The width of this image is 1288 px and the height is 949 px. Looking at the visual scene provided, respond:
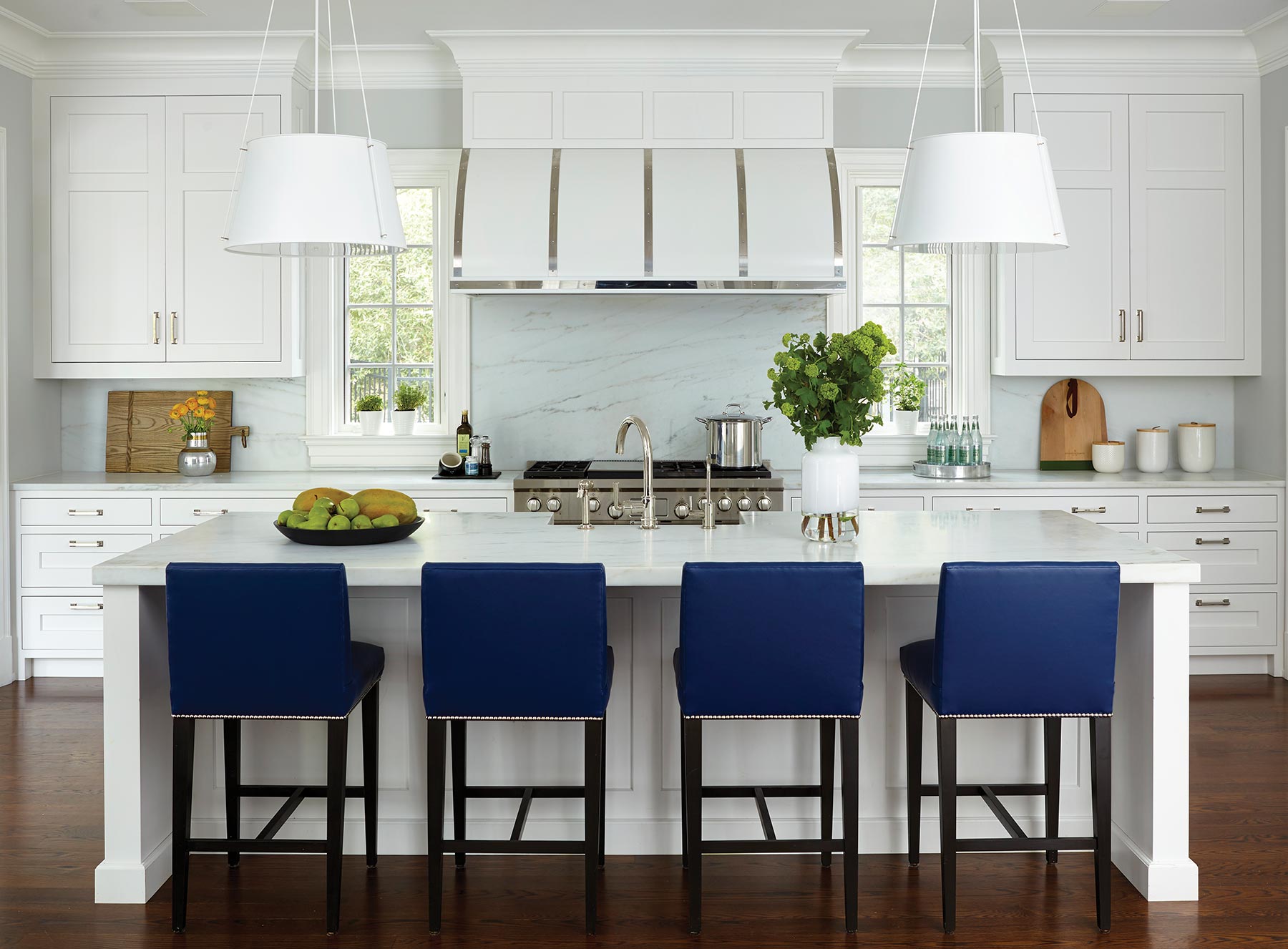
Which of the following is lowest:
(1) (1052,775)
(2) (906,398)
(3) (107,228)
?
(1) (1052,775)

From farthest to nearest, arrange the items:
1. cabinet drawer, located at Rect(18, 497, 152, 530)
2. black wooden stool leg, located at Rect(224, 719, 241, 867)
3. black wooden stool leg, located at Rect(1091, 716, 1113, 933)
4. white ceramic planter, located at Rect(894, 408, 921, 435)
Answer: white ceramic planter, located at Rect(894, 408, 921, 435) < cabinet drawer, located at Rect(18, 497, 152, 530) < black wooden stool leg, located at Rect(224, 719, 241, 867) < black wooden stool leg, located at Rect(1091, 716, 1113, 933)

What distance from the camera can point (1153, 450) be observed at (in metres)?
4.98

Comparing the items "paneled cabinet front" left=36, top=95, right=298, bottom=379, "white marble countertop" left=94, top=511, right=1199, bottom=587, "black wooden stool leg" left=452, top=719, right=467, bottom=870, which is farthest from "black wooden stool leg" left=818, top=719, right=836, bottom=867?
"paneled cabinet front" left=36, top=95, right=298, bottom=379

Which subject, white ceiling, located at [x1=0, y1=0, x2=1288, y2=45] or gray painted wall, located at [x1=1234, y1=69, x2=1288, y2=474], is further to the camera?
gray painted wall, located at [x1=1234, y1=69, x2=1288, y2=474]

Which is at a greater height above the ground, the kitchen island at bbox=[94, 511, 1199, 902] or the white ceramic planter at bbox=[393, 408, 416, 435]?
the white ceramic planter at bbox=[393, 408, 416, 435]

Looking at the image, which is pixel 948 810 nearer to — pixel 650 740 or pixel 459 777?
pixel 650 740

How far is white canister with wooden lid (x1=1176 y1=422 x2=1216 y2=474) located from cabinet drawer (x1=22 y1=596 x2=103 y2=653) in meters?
4.75

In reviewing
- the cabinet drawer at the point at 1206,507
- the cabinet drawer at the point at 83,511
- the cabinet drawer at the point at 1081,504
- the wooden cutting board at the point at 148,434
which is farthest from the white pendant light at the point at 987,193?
the wooden cutting board at the point at 148,434

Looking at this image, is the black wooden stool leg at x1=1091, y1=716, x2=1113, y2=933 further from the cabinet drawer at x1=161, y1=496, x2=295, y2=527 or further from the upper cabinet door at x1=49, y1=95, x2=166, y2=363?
the upper cabinet door at x1=49, y1=95, x2=166, y2=363

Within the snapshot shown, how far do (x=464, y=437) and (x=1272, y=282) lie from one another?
353cm

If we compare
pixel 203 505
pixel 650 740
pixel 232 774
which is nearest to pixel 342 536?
pixel 232 774

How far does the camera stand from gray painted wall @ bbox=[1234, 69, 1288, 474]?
465cm

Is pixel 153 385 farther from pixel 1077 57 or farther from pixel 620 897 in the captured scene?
pixel 1077 57

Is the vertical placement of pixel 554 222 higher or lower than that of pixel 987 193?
higher
